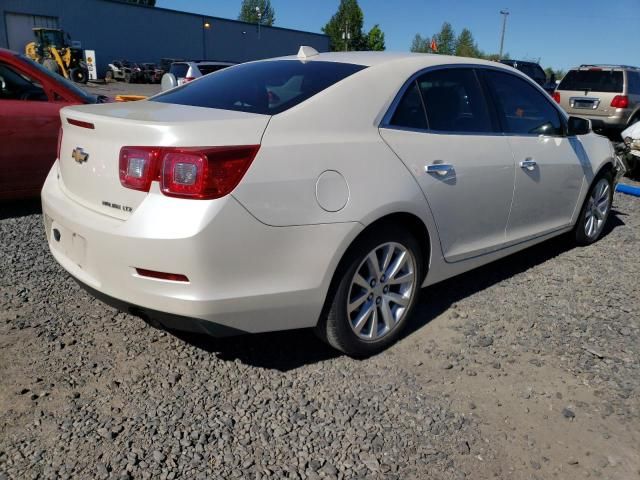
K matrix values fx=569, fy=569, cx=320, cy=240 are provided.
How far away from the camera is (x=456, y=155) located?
331cm

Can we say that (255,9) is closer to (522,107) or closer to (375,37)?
(375,37)

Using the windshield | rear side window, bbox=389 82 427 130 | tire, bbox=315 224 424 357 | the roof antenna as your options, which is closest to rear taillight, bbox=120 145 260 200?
tire, bbox=315 224 424 357

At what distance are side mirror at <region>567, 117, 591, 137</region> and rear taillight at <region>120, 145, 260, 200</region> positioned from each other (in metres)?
3.08

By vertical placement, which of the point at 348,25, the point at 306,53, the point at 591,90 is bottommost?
the point at 306,53

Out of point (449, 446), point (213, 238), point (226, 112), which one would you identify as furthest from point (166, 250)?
point (449, 446)

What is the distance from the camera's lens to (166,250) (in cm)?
234

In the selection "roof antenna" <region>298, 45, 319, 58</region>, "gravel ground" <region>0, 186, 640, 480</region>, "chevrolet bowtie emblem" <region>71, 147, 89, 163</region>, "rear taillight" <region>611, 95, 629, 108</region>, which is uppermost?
"roof antenna" <region>298, 45, 319, 58</region>

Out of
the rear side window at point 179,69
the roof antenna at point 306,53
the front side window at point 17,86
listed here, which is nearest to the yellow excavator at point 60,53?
the rear side window at point 179,69

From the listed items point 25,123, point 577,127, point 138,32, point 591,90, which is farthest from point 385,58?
point 138,32

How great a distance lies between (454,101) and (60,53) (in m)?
34.5

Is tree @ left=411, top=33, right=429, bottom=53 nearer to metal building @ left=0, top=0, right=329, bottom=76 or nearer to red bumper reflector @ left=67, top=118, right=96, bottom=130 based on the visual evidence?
metal building @ left=0, top=0, right=329, bottom=76

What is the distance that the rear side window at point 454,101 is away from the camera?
3322 mm

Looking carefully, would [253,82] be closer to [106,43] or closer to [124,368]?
[124,368]

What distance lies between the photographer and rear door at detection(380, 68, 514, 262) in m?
3.10
